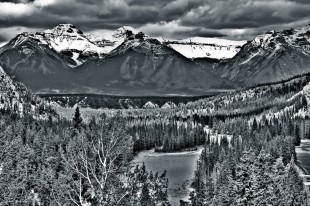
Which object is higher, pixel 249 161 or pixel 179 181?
pixel 249 161

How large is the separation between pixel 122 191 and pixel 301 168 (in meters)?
138

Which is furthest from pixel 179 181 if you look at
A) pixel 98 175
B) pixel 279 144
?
pixel 98 175

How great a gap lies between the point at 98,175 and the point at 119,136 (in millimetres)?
3051

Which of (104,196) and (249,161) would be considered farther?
(249,161)

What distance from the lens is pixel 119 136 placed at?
34156 mm

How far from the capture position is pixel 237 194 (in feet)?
145

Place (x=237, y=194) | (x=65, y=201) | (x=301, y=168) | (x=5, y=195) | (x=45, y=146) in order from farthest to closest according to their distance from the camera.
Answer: (x=301, y=168) → (x=45, y=146) → (x=237, y=194) → (x=65, y=201) → (x=5, y=195)

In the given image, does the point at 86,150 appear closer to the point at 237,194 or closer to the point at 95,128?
the point at 95,128

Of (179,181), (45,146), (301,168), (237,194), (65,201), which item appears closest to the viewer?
(65,201)

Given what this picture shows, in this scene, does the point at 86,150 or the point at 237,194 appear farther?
the point at 237,194

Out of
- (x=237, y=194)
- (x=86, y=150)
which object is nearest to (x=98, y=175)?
(x=86, y=150)

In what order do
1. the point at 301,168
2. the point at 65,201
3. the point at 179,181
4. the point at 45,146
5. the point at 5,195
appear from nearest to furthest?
1. the point at 5,195
2. the point at 65,201
3. the point at 45,146
4. the point at 179,181
5. the point at 301,168

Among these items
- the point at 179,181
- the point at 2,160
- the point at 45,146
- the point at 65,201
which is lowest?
the point at 179,181

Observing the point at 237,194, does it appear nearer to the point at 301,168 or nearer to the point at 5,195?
the point at 5,195
